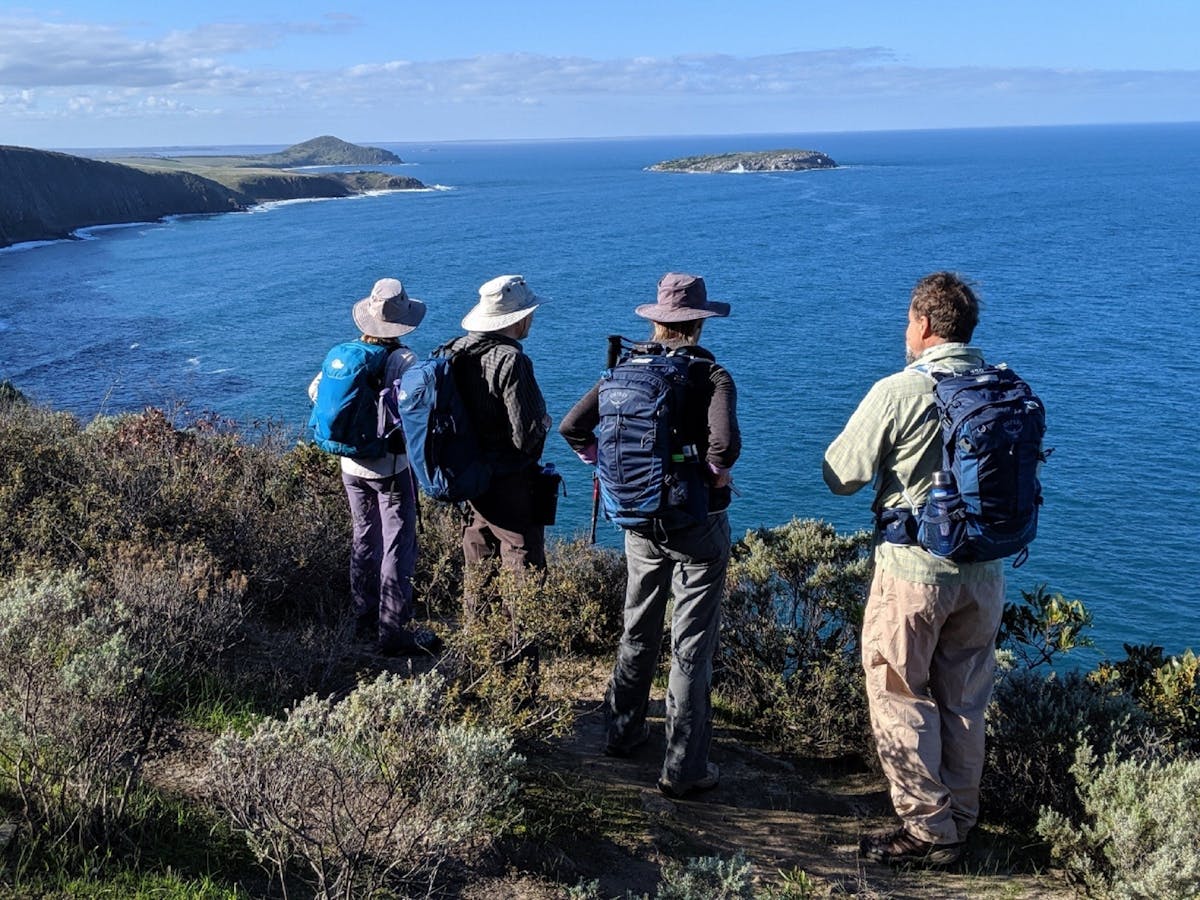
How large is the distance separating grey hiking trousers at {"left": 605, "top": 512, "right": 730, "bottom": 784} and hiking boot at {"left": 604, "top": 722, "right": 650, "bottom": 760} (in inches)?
7.8

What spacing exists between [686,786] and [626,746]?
0.43 m

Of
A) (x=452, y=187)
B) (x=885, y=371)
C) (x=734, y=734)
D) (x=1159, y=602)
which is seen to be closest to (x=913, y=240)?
(x=885, y=371)

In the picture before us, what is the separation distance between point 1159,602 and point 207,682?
17.8 metres

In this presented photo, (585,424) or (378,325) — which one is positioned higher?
(378,325)

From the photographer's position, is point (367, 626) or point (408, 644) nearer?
point (408, 644)

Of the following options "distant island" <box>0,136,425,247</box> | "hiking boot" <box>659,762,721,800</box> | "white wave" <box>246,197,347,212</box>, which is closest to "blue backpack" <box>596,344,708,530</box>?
"hiking boot" <box>659,762,721,800</box>

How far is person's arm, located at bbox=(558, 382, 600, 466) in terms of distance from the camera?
4.18 meters

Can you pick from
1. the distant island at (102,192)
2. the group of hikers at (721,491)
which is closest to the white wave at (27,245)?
the distant island at (102,192)

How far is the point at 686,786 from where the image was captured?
4.33 metres

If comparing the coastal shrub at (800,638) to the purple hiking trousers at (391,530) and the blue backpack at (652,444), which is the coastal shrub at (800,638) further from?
the purple hiking trousers at (391,530)

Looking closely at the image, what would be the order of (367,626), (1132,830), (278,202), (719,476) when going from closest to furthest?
(1132,830) → (719,476) → (367,626) → (278,202)

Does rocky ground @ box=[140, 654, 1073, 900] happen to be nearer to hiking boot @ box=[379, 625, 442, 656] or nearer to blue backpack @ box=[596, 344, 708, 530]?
hiking boot @ box=[379, 625, 442, 656]

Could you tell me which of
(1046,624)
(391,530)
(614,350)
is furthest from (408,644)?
(1046,624)

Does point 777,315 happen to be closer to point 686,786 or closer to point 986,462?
point 686,786
